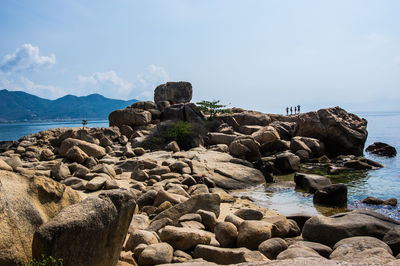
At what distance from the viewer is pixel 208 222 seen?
22.4ft

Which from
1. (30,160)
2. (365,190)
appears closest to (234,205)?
(365,190)

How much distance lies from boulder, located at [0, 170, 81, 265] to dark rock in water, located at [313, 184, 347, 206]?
30.8 ft

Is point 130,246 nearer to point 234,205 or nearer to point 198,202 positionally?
point 198,202

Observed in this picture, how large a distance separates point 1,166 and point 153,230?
9.96 ft

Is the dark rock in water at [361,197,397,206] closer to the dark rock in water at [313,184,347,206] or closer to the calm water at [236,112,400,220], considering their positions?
the calm water at [236,112,400,220]

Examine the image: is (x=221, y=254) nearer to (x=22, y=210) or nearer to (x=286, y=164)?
(x=22, y=210)

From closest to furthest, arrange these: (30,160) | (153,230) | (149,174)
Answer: (153,230), (149,174), (30,160)

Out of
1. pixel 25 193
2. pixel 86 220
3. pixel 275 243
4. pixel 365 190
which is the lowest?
pixel 365 190

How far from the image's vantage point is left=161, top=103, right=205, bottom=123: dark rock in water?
24969 mm

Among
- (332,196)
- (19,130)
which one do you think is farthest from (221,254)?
(19,130)

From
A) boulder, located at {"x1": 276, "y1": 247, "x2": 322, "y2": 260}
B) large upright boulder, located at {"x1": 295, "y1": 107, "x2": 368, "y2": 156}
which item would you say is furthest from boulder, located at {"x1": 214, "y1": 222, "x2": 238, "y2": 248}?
large upright boulder, located at {"x1": 295, "y1": 107, "x2": 368, "y2": 156}

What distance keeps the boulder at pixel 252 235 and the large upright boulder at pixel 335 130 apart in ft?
68.0

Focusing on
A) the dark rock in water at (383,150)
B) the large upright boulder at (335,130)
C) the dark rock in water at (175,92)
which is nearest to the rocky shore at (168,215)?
the large upright boulder at (335,130)

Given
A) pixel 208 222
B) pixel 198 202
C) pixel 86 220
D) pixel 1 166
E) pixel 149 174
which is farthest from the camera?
pixel 149 174
